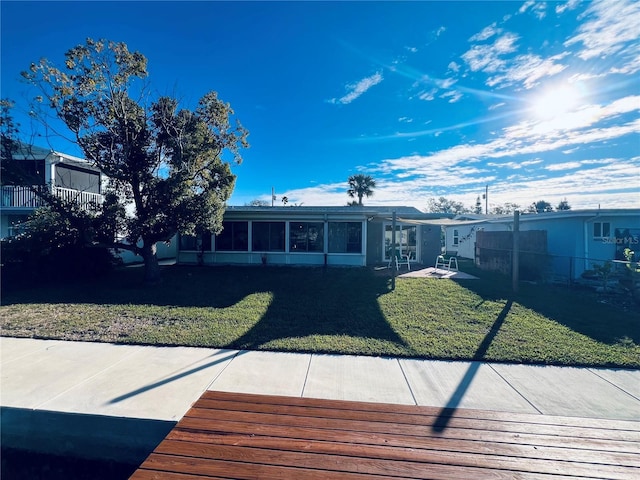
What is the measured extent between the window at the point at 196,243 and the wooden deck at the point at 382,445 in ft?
40.9

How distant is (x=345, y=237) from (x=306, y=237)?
5.99 feet

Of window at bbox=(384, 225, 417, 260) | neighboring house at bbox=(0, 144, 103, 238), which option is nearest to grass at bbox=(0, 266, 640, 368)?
neighboring house at bbox=(0, 144, 103, 238)

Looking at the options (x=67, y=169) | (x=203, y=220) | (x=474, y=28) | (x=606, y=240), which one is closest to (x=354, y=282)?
(x=203, y=220)

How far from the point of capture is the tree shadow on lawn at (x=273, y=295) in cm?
570

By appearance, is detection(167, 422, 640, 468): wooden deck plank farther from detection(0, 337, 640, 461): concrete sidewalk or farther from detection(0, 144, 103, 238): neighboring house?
detection(0, 144, 103, 238): neighboring house

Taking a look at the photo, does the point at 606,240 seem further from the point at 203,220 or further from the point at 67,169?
the point at 67,169

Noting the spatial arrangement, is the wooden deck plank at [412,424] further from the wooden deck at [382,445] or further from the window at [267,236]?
the window at [267,236]

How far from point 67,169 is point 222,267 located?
9.98 meters

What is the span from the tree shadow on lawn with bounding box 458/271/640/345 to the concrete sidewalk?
193 cm

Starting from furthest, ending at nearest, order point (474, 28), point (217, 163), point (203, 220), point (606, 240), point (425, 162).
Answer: point (425, 162)
point (606, 240)
point (217, 163)
point (203, 220)
point (474, 28)

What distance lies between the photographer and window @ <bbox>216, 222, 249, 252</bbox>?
1400 cm

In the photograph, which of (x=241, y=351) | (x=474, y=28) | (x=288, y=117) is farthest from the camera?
(x=288, y=117)

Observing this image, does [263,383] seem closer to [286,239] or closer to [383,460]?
[383,460]

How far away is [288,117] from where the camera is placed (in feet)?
42.5
